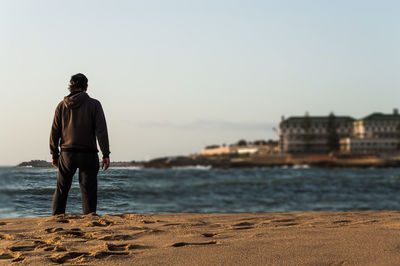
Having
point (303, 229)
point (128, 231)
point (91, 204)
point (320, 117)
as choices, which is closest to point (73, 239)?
point (128, 231)

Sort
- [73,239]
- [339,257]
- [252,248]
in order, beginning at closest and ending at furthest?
[339,257] → [252,248] → [73,239]

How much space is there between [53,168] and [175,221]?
4.73ft

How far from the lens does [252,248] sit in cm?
353

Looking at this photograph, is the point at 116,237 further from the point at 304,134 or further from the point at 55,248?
the point at 304,134

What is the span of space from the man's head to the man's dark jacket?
7 cm

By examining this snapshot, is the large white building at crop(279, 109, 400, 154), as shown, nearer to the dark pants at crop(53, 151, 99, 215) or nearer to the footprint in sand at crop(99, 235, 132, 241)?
the dark pants at crop(53, 151, 99, 215)

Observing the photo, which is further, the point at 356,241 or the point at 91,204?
the point at 91,204

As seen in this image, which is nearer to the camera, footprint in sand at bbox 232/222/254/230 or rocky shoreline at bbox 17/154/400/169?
footprint in sand at bbox 232/222/254/230

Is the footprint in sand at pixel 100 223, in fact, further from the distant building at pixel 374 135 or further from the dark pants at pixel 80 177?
the distant building at pixel 374 135


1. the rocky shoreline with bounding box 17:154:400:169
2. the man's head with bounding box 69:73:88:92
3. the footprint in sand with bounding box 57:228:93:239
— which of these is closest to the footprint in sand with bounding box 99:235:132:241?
the footprint in sand with bounding box 57:228:93:239

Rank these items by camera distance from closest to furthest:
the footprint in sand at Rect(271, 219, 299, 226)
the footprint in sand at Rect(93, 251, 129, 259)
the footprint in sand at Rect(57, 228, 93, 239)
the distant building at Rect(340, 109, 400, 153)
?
the footprint in sand at Rect(93, 251, 129, 259) < the footprint in sand at Rect(57, 228, 93, 239) < the footprint in sand at Rect(271, 219, 299, 226) < the distant building at Rect(340, 109, 400, 153)

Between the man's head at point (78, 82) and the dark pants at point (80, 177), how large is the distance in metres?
0.70

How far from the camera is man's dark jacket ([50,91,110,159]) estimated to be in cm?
510

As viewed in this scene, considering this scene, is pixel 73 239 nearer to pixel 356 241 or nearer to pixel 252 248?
pixel 252 248
